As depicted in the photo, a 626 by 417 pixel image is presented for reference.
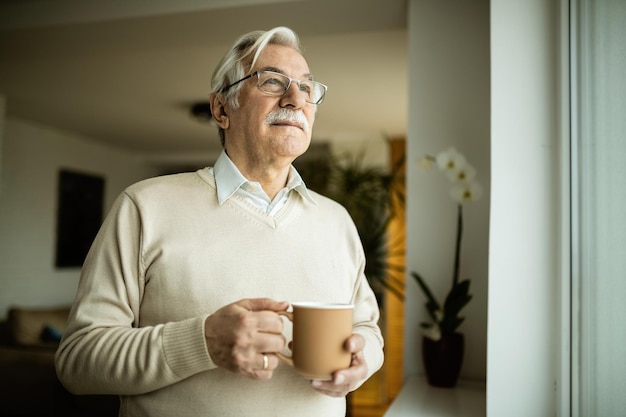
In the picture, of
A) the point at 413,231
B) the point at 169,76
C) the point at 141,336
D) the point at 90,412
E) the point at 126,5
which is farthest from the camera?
the point at 169,76

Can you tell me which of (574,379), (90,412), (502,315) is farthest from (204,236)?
(90,412)

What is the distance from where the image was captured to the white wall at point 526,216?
1.32 meters

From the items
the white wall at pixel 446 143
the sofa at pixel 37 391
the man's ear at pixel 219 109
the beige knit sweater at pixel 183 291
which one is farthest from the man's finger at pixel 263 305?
the sofa at pixel 37 391

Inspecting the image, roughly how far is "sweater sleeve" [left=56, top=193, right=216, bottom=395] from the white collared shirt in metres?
0.21

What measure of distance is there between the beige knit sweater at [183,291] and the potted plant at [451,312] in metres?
0.74

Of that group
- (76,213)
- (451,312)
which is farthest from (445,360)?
(76,213)

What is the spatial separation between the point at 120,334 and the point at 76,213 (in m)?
5.57

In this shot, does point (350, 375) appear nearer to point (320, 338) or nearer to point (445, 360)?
point (320, 338)

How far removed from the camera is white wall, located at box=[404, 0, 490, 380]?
6.62 ft

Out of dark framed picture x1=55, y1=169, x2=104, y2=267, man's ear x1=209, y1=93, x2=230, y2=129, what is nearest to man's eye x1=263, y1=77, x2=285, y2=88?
man's ear x1=209, y1=93, x2=230, y2=129

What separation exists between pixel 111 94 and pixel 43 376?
2.30m

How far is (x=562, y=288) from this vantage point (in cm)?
128

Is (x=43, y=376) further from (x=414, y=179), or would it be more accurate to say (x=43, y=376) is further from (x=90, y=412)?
(x=414, y=179)

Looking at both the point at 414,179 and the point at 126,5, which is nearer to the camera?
the point at 414,179
